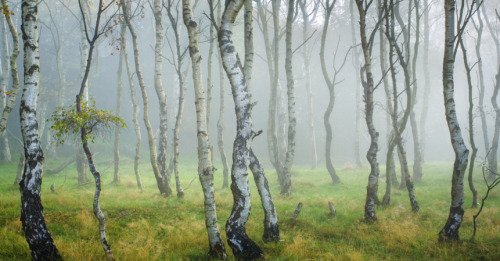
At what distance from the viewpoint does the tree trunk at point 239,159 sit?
16.7ft

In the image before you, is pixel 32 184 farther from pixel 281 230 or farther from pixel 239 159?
pixel 281 230

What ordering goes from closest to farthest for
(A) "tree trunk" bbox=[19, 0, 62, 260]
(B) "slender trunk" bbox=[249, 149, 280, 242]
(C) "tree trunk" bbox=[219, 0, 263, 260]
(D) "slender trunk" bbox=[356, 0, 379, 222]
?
1. (A) "tree trunk" bbox=[19, 0, 62, 260]
2. (C) "tree trunk" bbox=[219, 0, 263, 260]
3. (B) "slender trunk" bbox=[249, 149, 280, 242]
4. (D) "slender trunk" bbox=[356, 0, 379, 222]

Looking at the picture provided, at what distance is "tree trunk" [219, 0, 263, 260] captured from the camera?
5.09 meters

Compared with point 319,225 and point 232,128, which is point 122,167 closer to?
point 232,128

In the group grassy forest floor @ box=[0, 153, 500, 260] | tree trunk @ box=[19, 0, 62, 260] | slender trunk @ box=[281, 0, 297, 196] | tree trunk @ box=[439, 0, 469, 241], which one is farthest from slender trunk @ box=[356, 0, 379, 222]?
tree trunk @ box=[19, 0, 62, 260]

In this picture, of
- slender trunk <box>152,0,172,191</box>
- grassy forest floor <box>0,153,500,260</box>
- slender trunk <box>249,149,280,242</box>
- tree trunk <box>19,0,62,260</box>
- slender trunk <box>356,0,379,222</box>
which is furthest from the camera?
slender trunk <box>152,0,172,191</box>

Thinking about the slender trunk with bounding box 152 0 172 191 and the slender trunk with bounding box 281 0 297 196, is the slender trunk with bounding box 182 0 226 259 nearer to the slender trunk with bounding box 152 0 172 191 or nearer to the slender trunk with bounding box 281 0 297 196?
the slender trunk with bounding box 152 0 172 191

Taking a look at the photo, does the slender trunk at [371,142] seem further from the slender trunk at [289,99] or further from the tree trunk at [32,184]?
A: the tree trunk at [32,184]

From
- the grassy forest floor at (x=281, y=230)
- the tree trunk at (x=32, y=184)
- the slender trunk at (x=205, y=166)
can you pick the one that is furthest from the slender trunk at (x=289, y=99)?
the tree trunk at (x=32, y=184)

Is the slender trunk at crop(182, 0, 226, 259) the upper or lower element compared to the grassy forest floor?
upper

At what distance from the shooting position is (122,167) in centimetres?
2266

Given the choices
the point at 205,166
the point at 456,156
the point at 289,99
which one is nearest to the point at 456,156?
the point at 456,156

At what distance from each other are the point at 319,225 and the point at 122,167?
19.6m

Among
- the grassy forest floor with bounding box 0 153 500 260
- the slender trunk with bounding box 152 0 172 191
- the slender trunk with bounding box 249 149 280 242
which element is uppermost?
the slender trunk with bounding box 152 0 172 191
